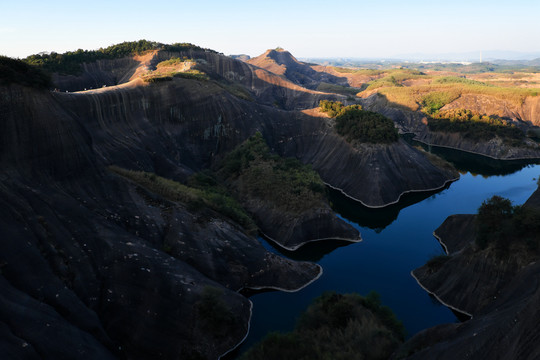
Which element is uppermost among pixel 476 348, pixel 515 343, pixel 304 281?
pixel 515 343

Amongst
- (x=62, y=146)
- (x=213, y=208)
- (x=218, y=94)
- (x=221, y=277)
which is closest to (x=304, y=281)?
(x=221, y=277)

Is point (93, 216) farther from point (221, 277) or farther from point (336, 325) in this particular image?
point (336, 325)

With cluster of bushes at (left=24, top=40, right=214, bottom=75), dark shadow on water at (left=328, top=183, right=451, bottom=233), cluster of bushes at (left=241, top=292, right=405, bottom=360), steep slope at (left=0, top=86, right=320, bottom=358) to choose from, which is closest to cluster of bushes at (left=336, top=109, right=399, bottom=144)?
dark shadow on water at (left=328, top=183, right=451, bottom=233)

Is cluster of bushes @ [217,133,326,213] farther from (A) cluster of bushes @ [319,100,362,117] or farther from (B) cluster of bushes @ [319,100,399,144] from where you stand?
(A) cluster of bushes @ [319,100,362,117]

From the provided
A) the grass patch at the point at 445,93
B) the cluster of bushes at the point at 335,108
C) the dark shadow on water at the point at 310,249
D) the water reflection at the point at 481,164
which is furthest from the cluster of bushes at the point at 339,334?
the grass patch at the point at 445,93

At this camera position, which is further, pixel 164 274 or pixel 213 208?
pixel 213 208

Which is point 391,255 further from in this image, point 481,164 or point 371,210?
point 481,164

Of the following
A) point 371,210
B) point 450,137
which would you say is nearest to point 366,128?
point 371,210
